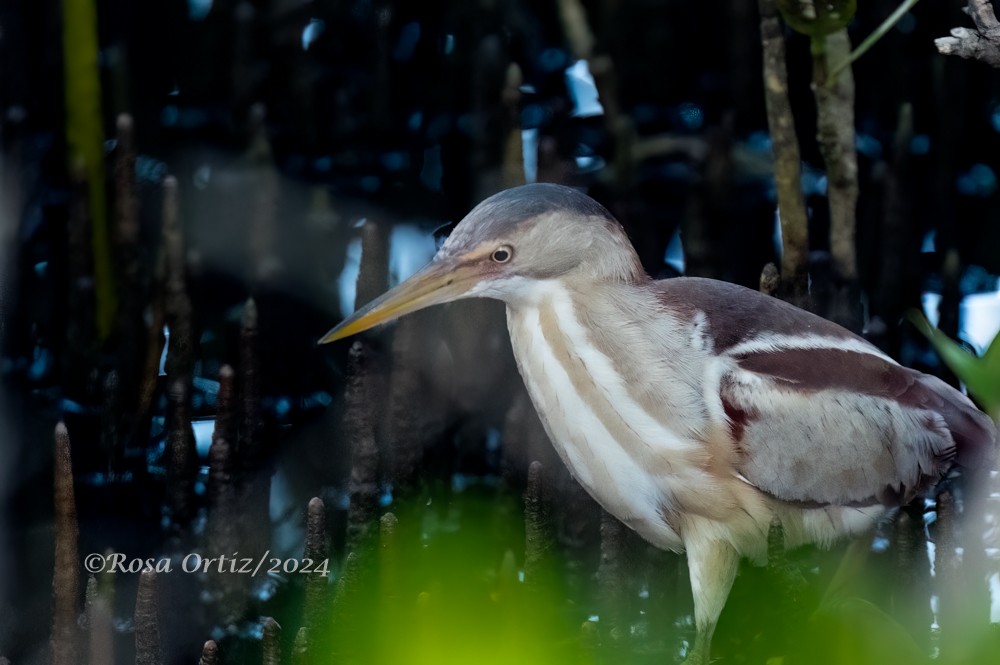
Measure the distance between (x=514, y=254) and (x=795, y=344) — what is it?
13.5 inches

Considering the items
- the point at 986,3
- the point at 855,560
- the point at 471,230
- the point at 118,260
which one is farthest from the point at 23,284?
the point at 986,3

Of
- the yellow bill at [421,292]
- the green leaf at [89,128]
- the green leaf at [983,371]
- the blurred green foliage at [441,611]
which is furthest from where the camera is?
the green leaf at [89,128]

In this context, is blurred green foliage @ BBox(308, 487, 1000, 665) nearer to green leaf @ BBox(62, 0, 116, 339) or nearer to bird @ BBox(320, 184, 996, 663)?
bird @ BBox(320, 184, 996, 663)

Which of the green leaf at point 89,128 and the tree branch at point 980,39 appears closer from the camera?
the tree branch at point 980,39

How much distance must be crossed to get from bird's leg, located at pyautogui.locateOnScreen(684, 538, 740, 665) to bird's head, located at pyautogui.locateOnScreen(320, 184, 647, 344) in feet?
1.02

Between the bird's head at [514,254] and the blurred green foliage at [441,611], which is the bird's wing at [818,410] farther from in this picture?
the blurred green foliage at [441,611]

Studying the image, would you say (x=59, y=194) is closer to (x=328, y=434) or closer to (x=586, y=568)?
(x=328, y=434)

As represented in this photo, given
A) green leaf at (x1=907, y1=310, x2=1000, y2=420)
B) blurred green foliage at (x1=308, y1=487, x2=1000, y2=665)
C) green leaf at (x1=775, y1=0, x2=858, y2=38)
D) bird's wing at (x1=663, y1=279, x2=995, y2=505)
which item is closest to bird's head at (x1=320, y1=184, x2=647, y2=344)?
bird's wing at (x1=663, y1=279, x2=995, y2=505)

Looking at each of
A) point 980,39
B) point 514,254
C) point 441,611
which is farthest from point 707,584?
point 441,611

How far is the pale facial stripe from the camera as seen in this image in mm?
1250

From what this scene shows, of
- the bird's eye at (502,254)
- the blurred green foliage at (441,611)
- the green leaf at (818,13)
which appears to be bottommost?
the blurred green foliage at (441,611)

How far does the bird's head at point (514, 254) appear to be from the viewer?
1.17 meters

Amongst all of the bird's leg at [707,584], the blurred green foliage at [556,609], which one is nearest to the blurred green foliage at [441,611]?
the blurred green foliage at [556,609]

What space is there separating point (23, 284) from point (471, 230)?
86cm
